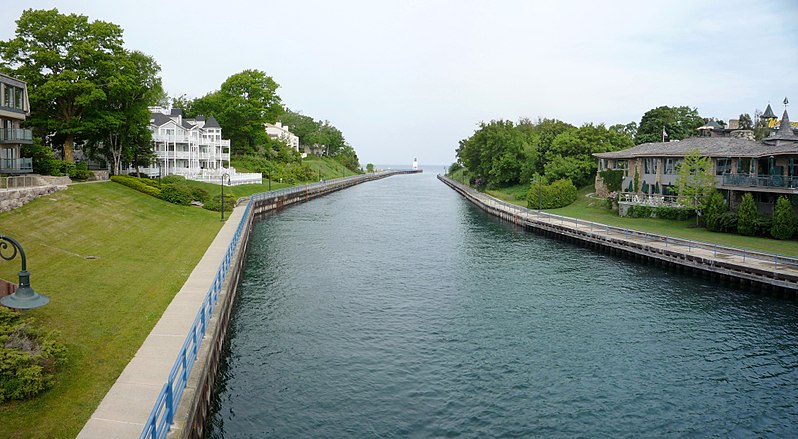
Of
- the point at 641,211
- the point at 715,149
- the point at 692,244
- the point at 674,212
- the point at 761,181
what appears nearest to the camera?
the point at 692,244

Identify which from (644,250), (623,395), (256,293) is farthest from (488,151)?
(623,395)

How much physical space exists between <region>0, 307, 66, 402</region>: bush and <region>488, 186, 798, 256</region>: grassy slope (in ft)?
149

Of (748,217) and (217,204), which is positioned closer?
(748,217)

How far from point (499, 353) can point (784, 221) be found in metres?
33.7

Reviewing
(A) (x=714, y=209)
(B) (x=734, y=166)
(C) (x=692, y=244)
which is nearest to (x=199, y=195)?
(C) (x=692, y=244)

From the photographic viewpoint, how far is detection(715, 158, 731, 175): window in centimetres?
5822

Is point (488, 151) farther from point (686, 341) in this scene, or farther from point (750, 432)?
point (750, 432)

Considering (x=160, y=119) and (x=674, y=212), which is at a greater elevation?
(x=160, y=119)

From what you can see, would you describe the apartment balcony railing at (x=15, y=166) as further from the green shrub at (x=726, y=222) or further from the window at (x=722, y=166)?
the window at (x=722, y=166)

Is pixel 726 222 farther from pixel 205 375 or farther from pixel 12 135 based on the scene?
pixel 12 135

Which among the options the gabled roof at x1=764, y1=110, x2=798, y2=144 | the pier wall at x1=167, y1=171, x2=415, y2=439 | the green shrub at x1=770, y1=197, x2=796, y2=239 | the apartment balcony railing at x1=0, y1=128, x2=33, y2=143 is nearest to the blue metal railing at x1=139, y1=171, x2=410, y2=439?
the pier wall at x1=167, y1=171, x2=415, y2=439

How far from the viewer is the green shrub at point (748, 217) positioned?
48.8m

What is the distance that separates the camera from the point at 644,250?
4641 cm

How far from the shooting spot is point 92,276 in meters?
28.9
